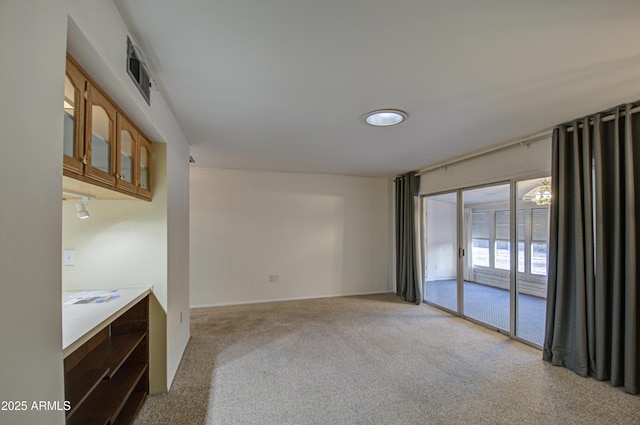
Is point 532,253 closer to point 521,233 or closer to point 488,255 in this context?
point 521,233

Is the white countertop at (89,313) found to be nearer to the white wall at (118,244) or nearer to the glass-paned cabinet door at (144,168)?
the white wall at (118,244)

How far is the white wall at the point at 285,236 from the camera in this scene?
4758 mm

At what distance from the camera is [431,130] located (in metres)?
2.91

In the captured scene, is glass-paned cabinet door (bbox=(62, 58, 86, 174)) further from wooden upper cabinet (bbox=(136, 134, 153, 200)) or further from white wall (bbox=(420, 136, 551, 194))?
white wall (bbox=(420, 136, 551, 194))

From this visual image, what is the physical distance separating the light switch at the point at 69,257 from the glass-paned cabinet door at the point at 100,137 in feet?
3.12

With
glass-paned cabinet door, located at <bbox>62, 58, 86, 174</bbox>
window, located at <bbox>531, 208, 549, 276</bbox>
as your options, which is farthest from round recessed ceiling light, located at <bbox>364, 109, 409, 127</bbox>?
window, located at <bbox>531, 208, 549, 276</bbox>

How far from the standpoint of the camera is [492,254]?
13.1 feet

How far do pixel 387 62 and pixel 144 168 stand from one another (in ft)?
6.23

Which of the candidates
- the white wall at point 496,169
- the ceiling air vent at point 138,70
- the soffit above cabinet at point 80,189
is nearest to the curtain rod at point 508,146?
the white wall at point 496,169

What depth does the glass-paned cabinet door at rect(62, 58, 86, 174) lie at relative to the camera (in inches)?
44.7

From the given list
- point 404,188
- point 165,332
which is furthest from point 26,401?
point 404,188

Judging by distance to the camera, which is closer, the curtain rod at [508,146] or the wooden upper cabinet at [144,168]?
the wooden upper cabinet at [144,168]

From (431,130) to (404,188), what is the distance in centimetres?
235

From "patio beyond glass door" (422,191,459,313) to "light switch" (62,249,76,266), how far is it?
14.7 feet
